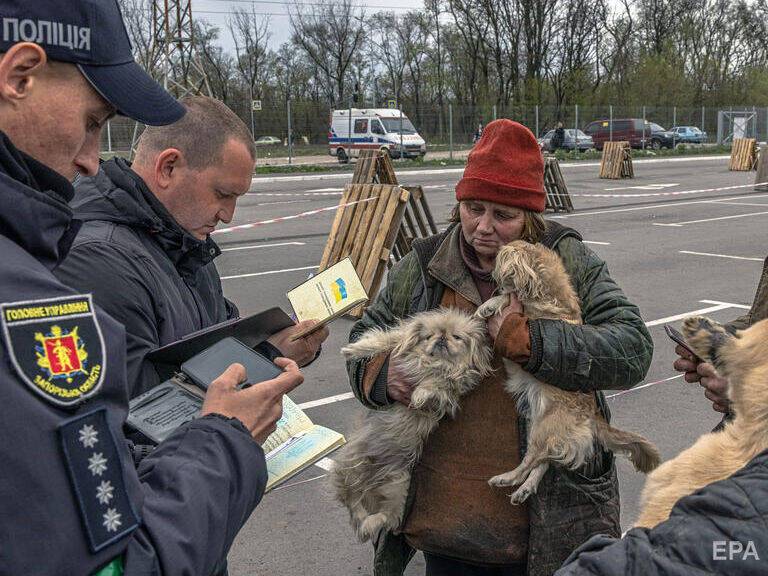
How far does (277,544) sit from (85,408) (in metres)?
3.23

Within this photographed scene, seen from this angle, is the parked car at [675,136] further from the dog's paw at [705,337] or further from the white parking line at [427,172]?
the dog's paw at [705,337]

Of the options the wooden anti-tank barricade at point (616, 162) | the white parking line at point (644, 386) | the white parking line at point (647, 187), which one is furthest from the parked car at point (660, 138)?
the white parking line at point (644, 386)

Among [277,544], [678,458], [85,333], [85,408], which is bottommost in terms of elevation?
[277,544]

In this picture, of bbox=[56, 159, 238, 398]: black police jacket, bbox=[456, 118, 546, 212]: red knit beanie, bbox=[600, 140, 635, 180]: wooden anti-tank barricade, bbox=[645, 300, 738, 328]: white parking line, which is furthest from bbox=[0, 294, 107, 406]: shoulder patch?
bbox=[600, 140, 635, 180]: wooden anti-tank barricade

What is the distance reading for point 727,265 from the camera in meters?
11.2

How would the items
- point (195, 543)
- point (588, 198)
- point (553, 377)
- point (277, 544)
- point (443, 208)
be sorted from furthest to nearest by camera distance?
point (588, 198) < point (443, 208) < point (277, 544) < point (553, 377) < point (195, 543)

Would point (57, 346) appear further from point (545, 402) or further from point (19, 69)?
point (545, 402)

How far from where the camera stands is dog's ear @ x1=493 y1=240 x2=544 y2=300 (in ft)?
8.46

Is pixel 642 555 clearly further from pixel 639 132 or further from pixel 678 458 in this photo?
pixel 639 132

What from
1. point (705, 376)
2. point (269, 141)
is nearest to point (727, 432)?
point (705, 376)

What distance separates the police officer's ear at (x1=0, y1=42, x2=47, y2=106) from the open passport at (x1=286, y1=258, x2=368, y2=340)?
150cm

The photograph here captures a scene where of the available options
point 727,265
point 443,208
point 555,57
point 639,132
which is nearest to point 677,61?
point 555,57

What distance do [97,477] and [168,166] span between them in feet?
4.90

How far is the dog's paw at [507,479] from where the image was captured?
249cm
